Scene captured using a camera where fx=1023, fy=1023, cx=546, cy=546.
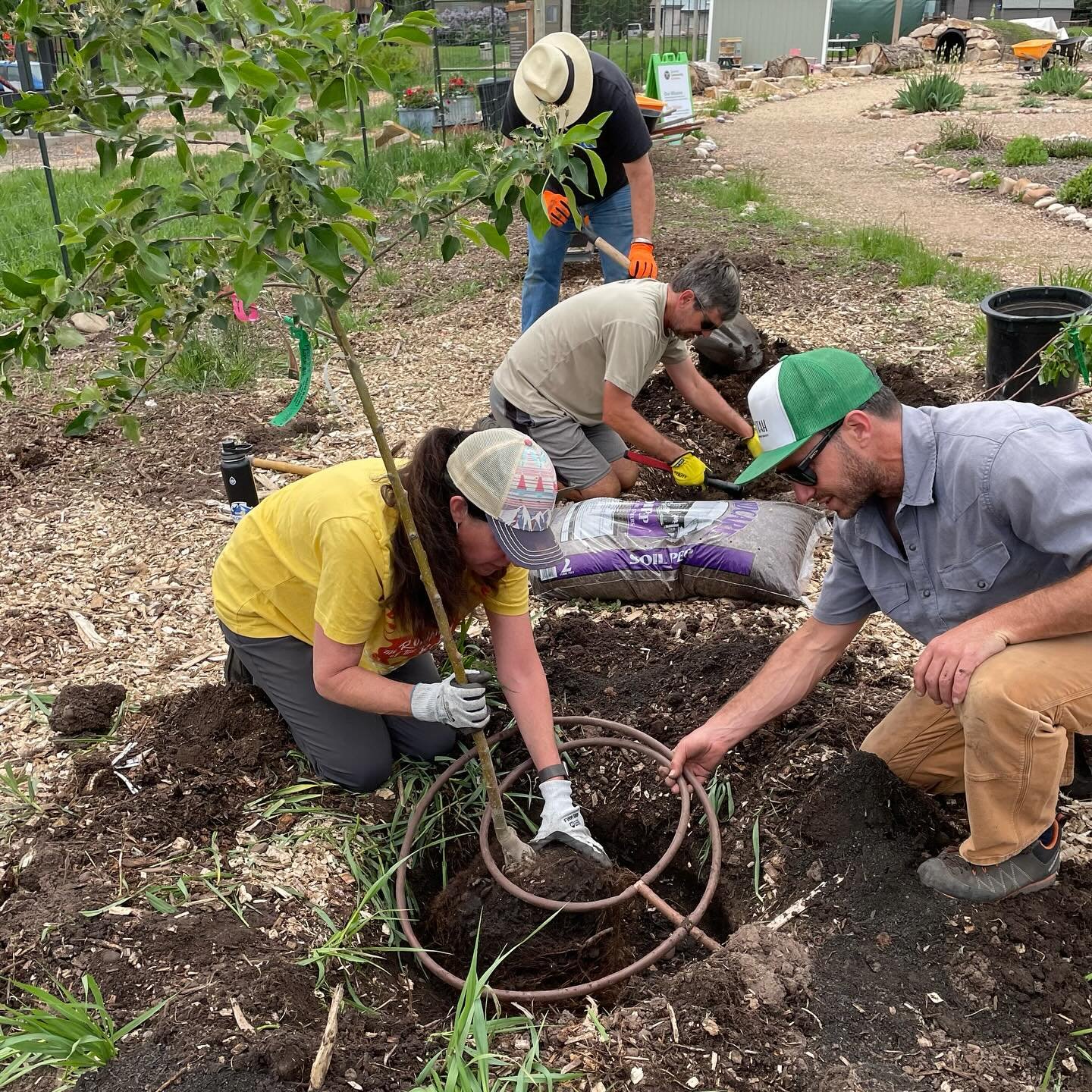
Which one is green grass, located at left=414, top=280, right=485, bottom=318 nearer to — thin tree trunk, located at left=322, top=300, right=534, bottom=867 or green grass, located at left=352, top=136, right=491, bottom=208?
green grass, located at left=352, top=136, right=491, bottom=208

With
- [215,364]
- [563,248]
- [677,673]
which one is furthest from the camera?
[215,364]

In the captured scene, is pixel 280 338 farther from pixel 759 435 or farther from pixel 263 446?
pixel 759 435

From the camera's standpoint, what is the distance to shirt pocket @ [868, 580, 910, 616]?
2.31 meters

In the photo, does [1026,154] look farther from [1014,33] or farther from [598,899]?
[1014,33]

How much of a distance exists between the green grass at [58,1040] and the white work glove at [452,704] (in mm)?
830

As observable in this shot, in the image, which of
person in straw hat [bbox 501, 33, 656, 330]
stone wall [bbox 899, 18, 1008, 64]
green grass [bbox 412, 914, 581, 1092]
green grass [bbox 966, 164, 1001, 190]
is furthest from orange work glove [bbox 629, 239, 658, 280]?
stone wall [bbox 899, 18, 1008, 64]

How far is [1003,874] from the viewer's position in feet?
7.29

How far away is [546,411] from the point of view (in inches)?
161

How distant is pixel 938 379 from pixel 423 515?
11.8 ft

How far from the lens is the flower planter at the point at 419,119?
13602 millimetres

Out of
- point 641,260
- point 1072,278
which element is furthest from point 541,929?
point 1072,278

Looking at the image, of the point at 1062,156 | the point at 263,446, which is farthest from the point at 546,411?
the point at 1062,156

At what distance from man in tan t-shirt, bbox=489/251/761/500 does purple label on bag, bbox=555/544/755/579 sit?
444mm

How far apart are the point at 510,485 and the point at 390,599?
0.48 m
